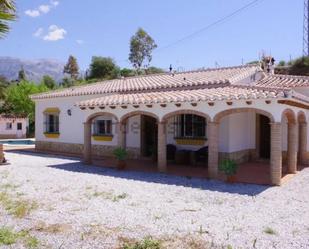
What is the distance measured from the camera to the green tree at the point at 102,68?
6474 cm

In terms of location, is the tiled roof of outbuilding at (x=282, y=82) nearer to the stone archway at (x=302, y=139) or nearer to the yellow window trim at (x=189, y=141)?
the stone archway at (x=302, y=139)

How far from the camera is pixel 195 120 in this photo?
17891 millimetres

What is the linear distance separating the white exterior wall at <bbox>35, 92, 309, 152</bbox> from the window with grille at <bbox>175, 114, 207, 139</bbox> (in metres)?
0.62

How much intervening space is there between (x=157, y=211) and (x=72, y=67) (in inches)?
2851

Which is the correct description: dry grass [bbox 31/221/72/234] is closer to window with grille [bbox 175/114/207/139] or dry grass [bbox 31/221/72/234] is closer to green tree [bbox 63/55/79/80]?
window with grille [bbox 175/114/207/139]

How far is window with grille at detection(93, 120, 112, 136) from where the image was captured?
2136 cm

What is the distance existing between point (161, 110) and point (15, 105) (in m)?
33.9

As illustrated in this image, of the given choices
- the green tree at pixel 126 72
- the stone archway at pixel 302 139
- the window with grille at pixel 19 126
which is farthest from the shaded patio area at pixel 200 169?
the green tree at pixel 126 72

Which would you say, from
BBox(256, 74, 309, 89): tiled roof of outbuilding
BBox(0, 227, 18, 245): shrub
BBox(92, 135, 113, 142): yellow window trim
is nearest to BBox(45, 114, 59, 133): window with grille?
BBox(92, 135, 113, 142): yellow window trim

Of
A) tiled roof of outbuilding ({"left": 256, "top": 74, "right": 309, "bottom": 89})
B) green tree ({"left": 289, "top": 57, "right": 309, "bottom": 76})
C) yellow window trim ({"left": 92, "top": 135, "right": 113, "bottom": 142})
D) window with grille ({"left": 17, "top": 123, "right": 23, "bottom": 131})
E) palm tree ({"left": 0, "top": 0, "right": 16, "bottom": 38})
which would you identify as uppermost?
green tree ({"left": 289, "top": 57, "right": 309, "bottom": 76})

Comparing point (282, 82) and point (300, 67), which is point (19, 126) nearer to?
point (282, 82)

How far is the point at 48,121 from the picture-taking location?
24953 millimetres

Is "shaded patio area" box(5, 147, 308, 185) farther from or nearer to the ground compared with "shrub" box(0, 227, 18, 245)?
farther from the ground

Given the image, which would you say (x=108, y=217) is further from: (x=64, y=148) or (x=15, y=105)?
(x=15, y=105)
